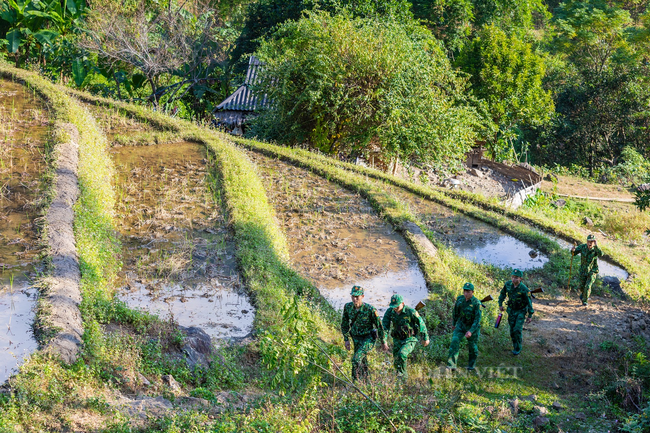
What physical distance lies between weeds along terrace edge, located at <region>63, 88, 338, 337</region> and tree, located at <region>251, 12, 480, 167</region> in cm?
299

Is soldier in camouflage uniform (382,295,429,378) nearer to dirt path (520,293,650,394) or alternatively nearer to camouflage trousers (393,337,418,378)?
camouflage trousers (393,337,418,378)

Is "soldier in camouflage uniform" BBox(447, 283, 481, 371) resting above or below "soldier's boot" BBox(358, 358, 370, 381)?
above

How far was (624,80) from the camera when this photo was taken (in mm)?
24438

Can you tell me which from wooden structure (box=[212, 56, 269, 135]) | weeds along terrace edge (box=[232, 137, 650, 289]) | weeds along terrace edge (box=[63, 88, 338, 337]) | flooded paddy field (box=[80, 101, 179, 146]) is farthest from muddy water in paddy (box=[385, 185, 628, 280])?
wooden structure (box=[212, 56, 269, 135])

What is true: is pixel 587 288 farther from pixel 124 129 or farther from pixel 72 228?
pixel 124 129

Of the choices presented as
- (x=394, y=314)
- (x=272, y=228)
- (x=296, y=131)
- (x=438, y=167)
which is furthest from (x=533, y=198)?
(x=394, y=314)

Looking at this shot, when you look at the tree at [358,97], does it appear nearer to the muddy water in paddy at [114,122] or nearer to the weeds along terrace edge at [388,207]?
the weeds along terrace edge at [388,207]

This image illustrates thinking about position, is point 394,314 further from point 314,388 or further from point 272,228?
point 272,228

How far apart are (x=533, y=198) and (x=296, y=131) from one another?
24.4 feet

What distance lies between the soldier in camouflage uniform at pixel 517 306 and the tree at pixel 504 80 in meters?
17.0

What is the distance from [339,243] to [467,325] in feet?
12.4

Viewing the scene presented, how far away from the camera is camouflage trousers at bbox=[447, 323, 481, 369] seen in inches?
286

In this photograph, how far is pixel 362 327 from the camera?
260 inches

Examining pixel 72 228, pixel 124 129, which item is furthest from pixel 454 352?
pixel 124 129
